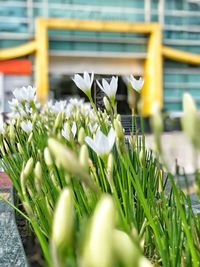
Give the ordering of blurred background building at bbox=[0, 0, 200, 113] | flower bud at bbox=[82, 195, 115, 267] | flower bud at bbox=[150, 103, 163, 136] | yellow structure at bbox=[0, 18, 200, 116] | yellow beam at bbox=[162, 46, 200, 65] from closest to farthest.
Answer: flower bud at bbox=[82, 195, 115, 267] < flower bud at bbox=[150, 103, 163, 136] < yellow structure at bbox=[0, 18, 200, 116] < blurred background building at bbox=[0, 0, 200, 113] < yellow beam at bbox=[162, 46, 200, 65]

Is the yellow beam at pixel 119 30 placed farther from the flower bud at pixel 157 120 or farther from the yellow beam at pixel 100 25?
the flower bud at pixel 157 120

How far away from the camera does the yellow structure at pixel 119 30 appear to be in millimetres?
14289

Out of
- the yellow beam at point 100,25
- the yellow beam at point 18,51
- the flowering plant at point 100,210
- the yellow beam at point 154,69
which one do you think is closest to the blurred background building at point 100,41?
the yellow beam at point 18,51

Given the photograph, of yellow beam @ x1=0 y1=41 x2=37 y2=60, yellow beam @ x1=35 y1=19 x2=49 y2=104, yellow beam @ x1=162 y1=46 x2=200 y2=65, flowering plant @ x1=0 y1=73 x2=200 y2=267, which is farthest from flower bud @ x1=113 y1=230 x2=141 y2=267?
yellow beam @ x1=162 y1=46 x2=200 y2=65

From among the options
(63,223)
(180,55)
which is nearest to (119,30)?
(180,55)

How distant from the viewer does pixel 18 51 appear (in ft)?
47.2

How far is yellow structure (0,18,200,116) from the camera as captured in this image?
1429 centimetres

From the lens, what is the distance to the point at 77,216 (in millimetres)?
1097

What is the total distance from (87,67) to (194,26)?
3.34 meters

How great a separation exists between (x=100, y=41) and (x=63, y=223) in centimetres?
1491

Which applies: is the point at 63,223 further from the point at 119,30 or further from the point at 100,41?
the point at 100,41

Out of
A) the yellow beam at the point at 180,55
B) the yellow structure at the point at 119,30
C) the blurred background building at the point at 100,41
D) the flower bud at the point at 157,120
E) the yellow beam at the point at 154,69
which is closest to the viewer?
the flower bud at the point at 157,120

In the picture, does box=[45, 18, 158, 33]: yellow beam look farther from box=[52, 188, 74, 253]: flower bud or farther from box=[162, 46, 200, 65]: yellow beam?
box=[52, 188, 74, 253]: flower bud

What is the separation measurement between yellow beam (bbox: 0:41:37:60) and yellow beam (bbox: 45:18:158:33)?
659 mm
